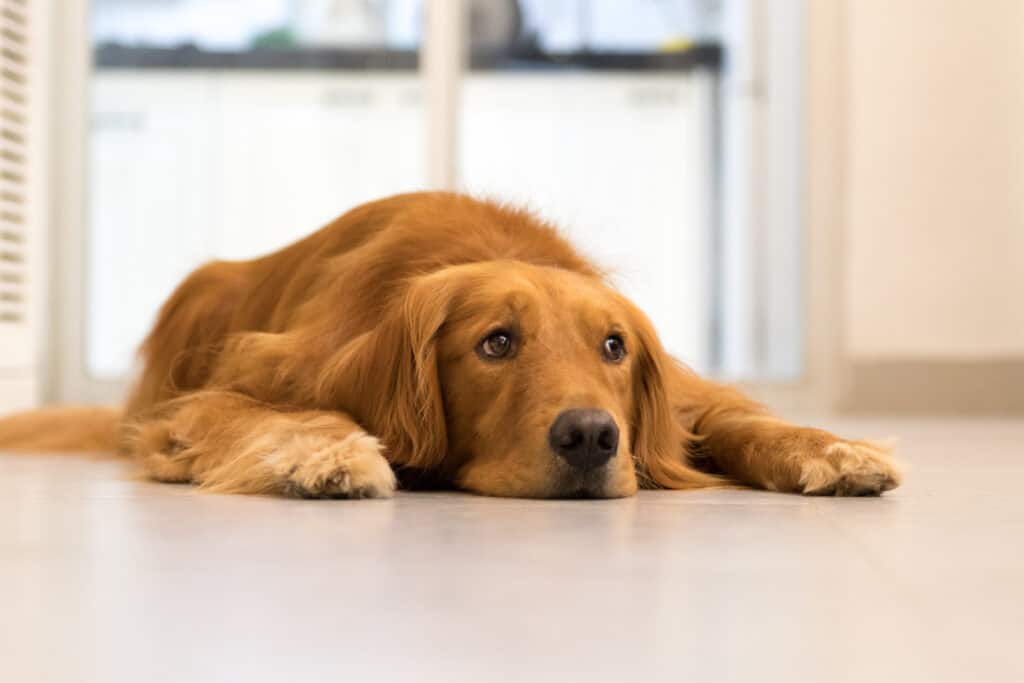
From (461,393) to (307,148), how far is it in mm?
4053

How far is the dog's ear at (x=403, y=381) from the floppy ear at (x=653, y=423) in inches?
13.3

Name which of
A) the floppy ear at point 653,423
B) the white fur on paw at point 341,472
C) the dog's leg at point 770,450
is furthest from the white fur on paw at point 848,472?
the white fur on paw at point 341,472

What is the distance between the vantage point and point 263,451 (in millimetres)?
2094

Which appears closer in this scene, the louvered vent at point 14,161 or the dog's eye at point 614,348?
the dog's eye at point 614,348

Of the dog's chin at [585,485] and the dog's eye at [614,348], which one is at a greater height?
the dog's eye at [614,348]

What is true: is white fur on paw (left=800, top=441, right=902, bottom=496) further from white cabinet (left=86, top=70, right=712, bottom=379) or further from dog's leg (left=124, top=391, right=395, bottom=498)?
white cabinet (left=86, top=70, right=712, bottom=379)

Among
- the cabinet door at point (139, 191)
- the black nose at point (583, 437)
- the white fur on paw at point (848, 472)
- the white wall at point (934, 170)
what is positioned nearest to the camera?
the black nose at point (583, 437)

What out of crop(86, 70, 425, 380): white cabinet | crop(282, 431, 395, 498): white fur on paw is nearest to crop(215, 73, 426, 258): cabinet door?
crop(86, 70, 425, 380): white cabinet

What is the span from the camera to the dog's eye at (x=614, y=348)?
219 centimetres

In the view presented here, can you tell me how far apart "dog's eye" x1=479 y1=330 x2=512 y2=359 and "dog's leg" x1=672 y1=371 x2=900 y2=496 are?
43 cm

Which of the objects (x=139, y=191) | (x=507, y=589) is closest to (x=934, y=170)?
(x=139, y=191)

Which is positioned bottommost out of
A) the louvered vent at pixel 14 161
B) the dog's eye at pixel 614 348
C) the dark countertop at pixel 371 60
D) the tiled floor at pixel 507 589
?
the tiled floor at pixel 507 589

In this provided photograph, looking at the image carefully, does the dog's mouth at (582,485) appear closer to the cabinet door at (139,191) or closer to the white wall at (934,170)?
the white wall at (934,170)

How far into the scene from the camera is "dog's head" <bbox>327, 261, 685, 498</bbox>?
200cm
